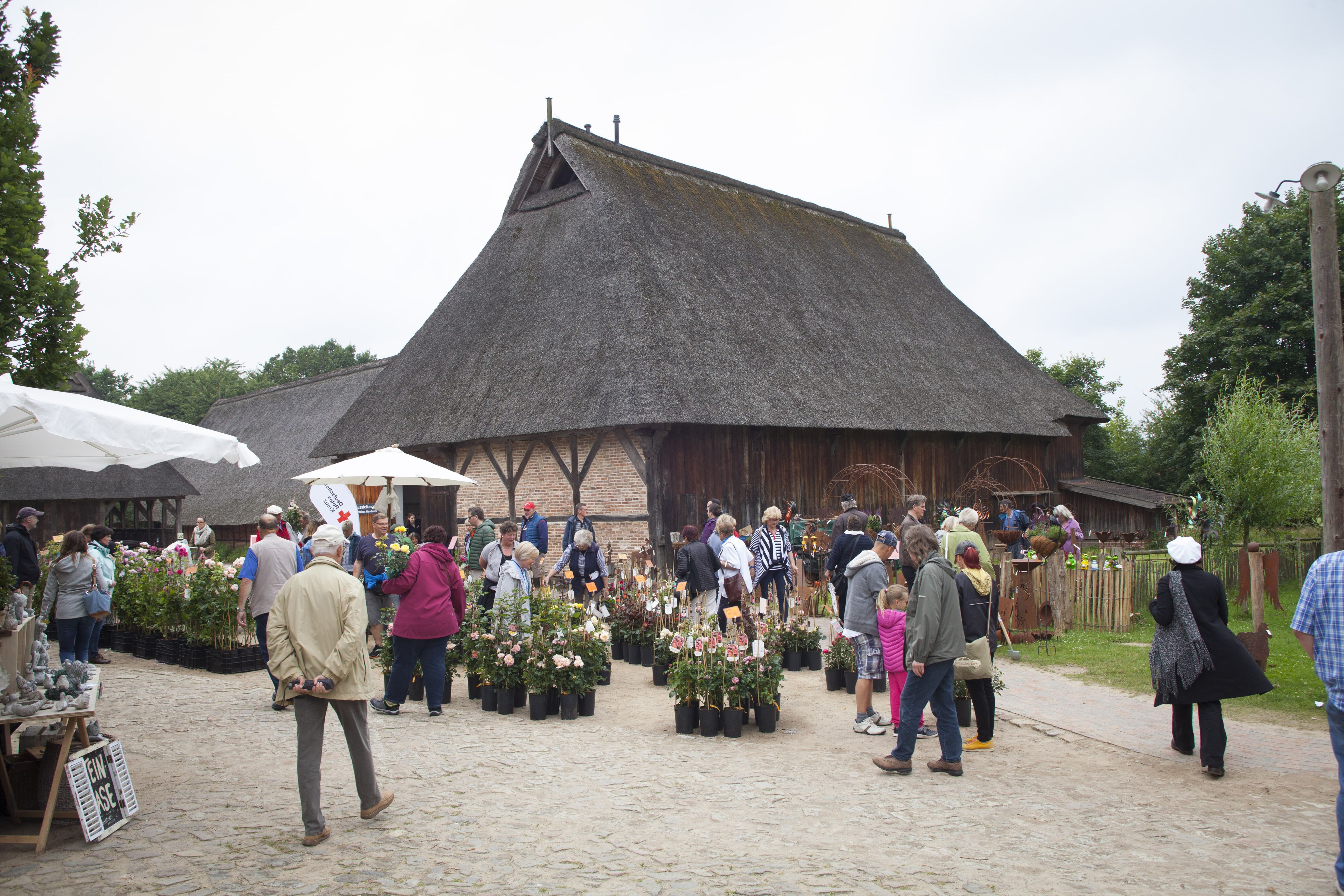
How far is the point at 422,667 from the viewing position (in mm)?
7391

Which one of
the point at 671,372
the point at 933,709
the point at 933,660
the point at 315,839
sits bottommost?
the point at 315,839

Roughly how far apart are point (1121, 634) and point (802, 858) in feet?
27.5

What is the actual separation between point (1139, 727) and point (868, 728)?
2.02 metres

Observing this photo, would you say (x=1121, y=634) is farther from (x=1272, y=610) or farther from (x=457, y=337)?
(x=457, y=337)

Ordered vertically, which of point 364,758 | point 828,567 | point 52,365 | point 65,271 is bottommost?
point 364,758

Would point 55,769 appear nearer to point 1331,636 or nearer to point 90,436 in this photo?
point 90,436

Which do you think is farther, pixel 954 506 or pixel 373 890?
pixel 954 506

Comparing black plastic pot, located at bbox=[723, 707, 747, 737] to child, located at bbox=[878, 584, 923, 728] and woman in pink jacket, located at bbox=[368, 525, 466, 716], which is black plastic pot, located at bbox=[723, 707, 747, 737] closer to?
child, located at bbox=[878, 584, 923, 728]

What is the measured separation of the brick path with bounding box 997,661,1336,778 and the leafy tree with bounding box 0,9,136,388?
7042 millimetres

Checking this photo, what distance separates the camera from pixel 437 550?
714cm

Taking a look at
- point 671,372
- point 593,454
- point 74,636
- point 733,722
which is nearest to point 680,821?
point 733,722

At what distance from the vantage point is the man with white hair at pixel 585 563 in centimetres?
998

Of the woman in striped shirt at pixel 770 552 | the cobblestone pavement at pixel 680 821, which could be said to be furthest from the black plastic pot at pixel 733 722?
the woman in striped shirt at pixel 770 552

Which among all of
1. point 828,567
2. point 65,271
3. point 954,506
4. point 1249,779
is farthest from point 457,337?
point 1249,779
